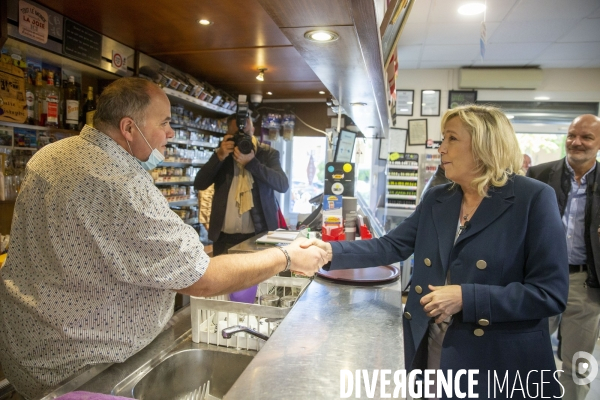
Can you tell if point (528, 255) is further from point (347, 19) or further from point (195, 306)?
point (195, 306)

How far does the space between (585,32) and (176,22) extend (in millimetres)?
3942

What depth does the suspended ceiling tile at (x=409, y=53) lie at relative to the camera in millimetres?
4742

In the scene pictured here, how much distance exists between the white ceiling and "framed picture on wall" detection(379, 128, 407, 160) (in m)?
0.92

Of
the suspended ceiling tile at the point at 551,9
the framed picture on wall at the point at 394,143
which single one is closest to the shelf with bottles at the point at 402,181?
the framed picture on wall at the point at 394,143

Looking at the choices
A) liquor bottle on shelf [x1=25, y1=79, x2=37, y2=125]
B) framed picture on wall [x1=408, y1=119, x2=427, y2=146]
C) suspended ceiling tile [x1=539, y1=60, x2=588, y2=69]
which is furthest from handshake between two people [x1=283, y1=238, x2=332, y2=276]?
suspended ceiling tile [x1=539, y1=60, x2=588, y2=69]

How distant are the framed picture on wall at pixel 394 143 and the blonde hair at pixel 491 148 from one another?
4.33 meters

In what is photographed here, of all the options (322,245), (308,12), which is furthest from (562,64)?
(308,12)

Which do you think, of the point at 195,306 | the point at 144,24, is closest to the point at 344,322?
the point at 195,306

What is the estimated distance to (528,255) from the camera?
1382 millimetres

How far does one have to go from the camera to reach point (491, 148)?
1512 mm

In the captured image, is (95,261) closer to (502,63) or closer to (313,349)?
(313,349)

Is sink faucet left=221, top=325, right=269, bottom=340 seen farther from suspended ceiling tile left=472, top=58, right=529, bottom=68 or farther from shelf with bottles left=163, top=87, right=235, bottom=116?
suspended ceiling tile left=472, top=58, right=529, bottom=68

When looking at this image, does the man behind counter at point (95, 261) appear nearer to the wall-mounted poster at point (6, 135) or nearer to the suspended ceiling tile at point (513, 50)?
the wall-mounted poster at point (6, 135)

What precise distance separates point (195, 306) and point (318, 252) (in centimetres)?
51
